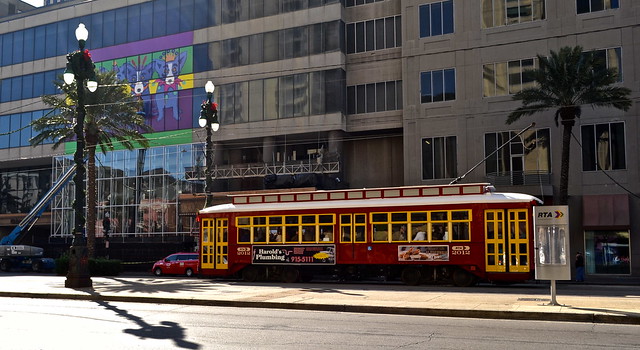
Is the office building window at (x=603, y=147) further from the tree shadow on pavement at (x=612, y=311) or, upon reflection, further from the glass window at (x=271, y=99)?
the tree shadow on pavement at (x=612, y=311)

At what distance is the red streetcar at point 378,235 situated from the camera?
21.8 meters

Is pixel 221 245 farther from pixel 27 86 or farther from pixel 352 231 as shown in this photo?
pixel 27 86

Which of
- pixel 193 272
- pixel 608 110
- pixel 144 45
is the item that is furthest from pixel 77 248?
pixel 144 45

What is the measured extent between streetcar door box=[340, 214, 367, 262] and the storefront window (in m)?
18.8

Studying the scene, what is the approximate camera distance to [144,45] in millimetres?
53500

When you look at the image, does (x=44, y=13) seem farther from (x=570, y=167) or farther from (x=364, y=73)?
(x=570, y=167)

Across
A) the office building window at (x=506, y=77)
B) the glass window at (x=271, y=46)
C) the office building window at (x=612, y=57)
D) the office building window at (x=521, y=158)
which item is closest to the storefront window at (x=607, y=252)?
the office building window at (x=521, y=158)

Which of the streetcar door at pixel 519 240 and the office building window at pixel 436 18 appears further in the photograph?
the office building window at pixel 436 18

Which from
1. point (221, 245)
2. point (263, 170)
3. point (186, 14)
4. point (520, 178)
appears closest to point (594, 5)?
point (520, 178)

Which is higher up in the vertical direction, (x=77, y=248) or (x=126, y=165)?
(x=126, y=165)

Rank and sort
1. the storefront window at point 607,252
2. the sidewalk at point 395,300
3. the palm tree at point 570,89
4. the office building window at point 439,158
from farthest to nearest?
the office building window at point 439,158 < the storefront window at point 607,252 < the palm tree at point 570,89 < the sidewalk at point 395,300

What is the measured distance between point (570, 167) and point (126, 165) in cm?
3414

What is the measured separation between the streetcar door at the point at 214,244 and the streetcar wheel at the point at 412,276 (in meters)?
7.54

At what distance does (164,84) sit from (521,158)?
92.7 ft
